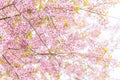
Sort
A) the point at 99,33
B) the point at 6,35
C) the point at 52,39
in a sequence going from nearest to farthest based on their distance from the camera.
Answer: the point at 6,35
the point at 52,39
the point at 99,33

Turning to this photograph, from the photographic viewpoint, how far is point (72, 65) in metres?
9.50

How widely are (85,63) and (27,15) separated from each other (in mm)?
2065

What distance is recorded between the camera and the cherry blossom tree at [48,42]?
860cm

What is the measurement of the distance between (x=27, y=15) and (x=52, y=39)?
35.5 inches

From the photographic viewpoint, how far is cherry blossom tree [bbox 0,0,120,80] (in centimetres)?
860

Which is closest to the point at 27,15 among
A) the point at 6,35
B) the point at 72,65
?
the point at 6,35

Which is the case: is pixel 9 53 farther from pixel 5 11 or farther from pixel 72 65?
pixel 72 65

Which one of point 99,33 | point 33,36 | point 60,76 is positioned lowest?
point 60,76

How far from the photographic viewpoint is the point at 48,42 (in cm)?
908

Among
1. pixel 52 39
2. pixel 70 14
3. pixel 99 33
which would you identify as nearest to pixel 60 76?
pixel 52 39

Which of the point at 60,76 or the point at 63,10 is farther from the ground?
the point at 63,10

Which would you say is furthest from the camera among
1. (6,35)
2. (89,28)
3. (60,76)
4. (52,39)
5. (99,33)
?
(89,28)

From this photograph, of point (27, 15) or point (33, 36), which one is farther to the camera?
point (33, 36)

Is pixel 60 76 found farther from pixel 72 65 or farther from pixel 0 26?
pixel 0 26
